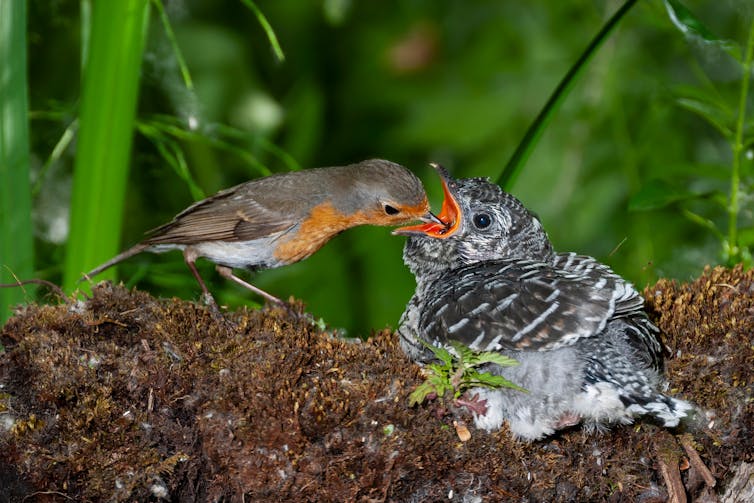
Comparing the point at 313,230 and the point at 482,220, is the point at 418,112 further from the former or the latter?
the point at 482,220

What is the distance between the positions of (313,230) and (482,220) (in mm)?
722

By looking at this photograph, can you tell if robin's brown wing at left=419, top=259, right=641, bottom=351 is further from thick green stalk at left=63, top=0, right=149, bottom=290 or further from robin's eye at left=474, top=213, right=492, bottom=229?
thick green stalk at left=63, top=0, right=149, bottom=290

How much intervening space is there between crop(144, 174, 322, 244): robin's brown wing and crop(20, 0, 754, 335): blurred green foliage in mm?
1164

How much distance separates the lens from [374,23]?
6141mm

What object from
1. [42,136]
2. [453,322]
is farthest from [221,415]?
[42,136]

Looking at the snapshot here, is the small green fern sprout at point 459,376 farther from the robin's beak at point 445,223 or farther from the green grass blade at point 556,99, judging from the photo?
the green grass blade at point 556,99

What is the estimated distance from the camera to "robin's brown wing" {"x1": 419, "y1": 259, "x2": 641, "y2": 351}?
2615 mm

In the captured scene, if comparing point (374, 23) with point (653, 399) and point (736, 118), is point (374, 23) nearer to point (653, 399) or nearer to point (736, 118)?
point (736, 118)

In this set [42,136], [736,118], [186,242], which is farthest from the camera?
[42,136]

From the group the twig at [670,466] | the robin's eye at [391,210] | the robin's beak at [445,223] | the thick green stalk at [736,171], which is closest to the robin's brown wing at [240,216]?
the robin's eye at [391,210]

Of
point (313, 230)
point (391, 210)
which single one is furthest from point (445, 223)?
point (313, 230)

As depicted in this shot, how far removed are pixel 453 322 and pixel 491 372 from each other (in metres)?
0.20

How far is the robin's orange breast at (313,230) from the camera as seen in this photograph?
362cm

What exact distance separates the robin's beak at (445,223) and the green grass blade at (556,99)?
0.92 ft
